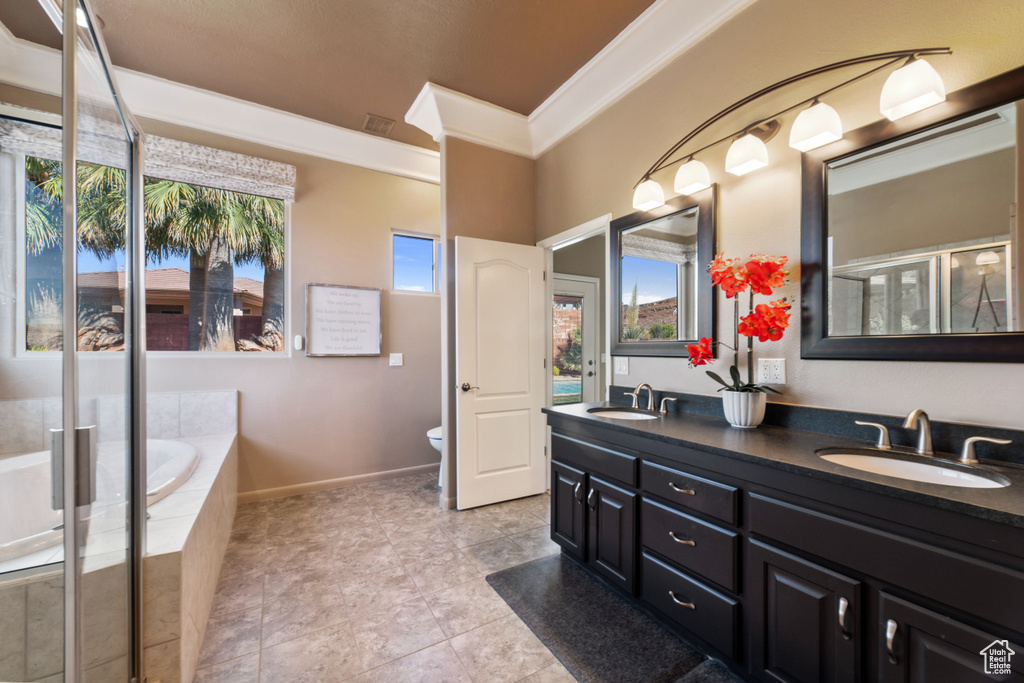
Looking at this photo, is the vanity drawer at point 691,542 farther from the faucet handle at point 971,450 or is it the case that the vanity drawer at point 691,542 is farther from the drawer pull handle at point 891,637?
the faucet handle at point 971,450

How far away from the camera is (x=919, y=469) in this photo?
1288 mm

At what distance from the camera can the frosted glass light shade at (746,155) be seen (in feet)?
5.84

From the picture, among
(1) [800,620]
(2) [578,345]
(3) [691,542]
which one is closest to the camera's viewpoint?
(1) [800,620]

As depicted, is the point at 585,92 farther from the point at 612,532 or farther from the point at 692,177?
the point at 612,532

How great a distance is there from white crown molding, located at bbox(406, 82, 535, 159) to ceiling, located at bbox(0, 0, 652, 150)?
0.06m

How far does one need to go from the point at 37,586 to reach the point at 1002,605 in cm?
215

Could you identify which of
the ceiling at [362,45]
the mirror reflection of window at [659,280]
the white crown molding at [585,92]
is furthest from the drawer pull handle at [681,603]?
the ceiling at [362,45]

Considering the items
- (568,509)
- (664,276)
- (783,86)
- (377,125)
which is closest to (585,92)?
(783,86)

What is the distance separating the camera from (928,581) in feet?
3.19

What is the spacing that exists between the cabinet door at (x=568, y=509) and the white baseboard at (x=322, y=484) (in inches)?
72.5

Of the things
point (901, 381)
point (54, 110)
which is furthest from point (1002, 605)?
point (54, 110)

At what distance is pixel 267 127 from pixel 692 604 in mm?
4027

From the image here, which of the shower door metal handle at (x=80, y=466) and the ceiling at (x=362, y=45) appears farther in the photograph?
the ceiling at (x=362, y=45)

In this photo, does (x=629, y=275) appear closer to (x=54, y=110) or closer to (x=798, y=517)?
(x=798, y=517)
